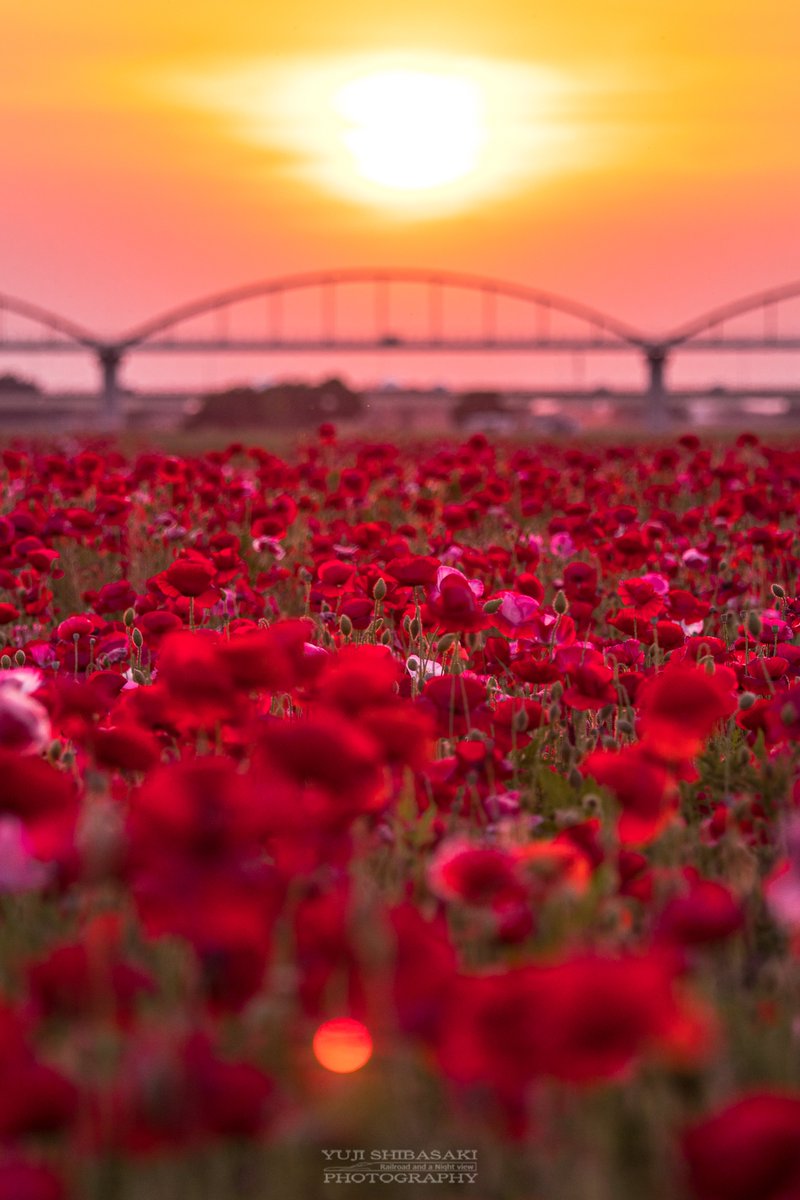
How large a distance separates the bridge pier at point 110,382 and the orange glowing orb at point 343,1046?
8189cm

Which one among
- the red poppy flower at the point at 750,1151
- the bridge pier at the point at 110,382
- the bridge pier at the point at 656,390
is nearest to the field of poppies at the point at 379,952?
A: the red poppy flower at the point at 750,1151

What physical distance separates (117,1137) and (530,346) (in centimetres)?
10300

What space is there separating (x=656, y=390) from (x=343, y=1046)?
7857cm

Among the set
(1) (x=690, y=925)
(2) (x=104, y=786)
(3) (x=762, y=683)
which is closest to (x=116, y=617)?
(3) (x=762, y=683)

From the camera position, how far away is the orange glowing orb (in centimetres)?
142

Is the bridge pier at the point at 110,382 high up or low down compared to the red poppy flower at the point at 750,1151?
up

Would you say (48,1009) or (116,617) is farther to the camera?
(116,617)

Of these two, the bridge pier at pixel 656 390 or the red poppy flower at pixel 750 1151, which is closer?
the red poppy flower at pixel 750 1151

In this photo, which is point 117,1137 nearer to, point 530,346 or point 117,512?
point 117,512

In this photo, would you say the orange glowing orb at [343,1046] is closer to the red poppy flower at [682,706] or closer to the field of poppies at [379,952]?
the field of poppies at [379,952]

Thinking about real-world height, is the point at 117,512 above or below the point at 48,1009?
above

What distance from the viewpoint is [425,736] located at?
5.53 feet

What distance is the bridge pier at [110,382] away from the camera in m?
82.7

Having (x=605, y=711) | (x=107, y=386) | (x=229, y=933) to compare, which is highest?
(x=107, y=386)
